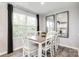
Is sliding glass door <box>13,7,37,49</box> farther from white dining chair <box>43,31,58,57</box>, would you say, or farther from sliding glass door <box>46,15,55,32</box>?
white dining chair <box>43,31,58,57</box>

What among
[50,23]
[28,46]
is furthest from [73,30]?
[28,46]

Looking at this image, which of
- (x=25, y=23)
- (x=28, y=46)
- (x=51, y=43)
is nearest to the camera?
(x=25, y=23)

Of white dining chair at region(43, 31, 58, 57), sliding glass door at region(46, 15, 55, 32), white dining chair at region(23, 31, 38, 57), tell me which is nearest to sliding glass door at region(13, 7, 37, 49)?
white dining chair at region(23, 31, 38, 57)

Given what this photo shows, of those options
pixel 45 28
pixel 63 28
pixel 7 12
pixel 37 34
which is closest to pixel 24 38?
pixel 37 34

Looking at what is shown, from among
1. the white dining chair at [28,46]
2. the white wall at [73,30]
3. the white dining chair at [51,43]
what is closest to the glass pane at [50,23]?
the white dining chair at [51,43]

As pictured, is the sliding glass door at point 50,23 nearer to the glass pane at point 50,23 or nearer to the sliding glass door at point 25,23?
the glass pane at point 50,23

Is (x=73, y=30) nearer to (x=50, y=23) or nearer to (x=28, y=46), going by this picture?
(x=50, y=23)

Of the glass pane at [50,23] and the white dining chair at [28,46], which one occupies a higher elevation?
the glass pane at [50,23]

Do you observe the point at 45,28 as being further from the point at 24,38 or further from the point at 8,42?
the point at 8,42

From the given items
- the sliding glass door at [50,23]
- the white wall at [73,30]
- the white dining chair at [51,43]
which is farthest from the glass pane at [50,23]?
the white wall at [73,30]

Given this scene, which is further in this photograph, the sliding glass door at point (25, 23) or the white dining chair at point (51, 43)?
the white dining chair at point (51, 43)

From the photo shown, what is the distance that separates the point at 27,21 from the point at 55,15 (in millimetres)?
599

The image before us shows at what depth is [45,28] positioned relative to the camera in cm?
130

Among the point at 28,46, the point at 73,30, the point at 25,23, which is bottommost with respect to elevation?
the point at 28,46
